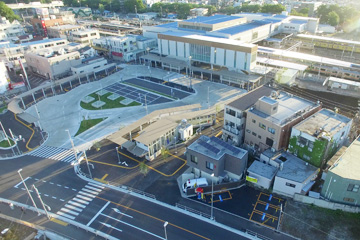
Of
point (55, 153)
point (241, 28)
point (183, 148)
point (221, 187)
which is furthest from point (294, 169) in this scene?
point (241, 28)

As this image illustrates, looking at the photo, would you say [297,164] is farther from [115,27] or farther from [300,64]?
[115,27]

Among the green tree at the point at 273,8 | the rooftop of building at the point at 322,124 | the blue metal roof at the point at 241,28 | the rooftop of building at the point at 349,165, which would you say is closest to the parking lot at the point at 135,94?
the rooftop of building at the point at 322,124

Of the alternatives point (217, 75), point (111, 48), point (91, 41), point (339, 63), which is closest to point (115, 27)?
point (91, 41)

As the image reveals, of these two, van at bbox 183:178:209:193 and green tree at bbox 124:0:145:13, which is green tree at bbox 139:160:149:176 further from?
green tree at bbox 124:0:145:13

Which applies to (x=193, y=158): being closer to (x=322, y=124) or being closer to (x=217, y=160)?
(x=217, y=160)

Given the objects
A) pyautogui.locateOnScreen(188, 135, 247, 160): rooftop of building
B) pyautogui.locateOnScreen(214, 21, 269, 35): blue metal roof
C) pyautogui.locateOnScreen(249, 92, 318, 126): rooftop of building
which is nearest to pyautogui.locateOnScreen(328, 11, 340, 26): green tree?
pyautogui.locateOnScreen(214, 21, 269, 35): blue metal roof

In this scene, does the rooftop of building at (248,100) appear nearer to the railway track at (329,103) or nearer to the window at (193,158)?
the window at (193,158)

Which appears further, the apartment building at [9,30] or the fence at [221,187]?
the apartment building at [9,30]
